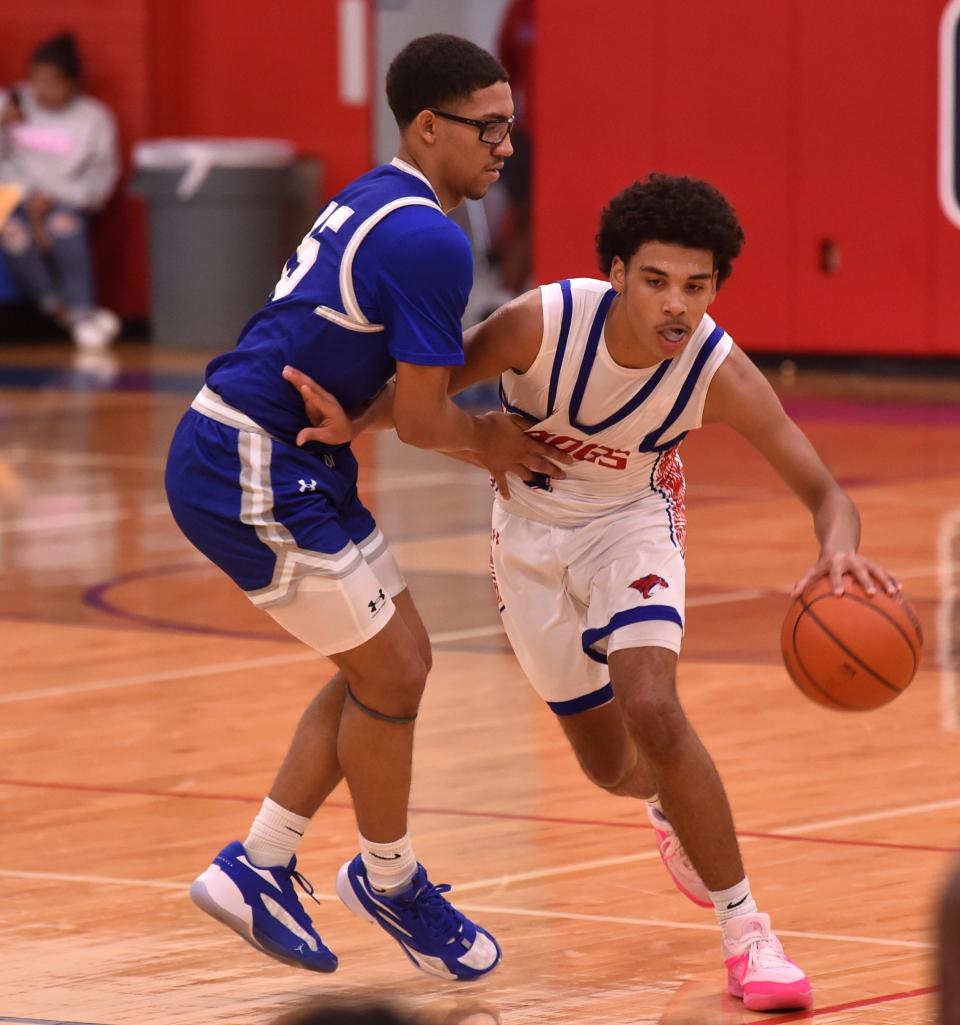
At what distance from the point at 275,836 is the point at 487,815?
118 cm

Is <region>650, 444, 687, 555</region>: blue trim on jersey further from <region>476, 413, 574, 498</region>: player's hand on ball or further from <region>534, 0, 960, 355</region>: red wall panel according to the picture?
<region>534, 0, 960, 355</region>: red wall panel

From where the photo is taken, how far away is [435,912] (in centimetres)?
446

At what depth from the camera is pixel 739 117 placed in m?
16.1

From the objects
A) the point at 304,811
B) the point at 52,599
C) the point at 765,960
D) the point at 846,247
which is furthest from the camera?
the point at 846,247

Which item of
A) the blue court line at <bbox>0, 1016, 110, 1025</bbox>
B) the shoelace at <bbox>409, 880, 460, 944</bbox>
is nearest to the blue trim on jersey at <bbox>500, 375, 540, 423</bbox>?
the shoelace at <bbox>409, 880, 460, 944</bbox>

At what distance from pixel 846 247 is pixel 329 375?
38.9 feet

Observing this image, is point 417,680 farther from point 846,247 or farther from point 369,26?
point 369,26

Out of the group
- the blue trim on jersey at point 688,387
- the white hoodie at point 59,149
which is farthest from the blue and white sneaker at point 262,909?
the white hoodie at point 59,149

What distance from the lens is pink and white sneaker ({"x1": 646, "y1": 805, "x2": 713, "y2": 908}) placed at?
4.76 m

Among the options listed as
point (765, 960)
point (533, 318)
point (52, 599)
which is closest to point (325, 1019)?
point (765, 960)

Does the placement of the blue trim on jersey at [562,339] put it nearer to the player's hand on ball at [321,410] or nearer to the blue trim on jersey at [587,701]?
the player's hand on ball at [321,410]

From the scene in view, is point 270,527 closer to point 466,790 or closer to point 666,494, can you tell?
point 666,494

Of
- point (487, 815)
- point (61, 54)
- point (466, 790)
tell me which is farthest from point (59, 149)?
point (487, 815)

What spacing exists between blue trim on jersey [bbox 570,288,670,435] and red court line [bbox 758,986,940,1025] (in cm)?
118
